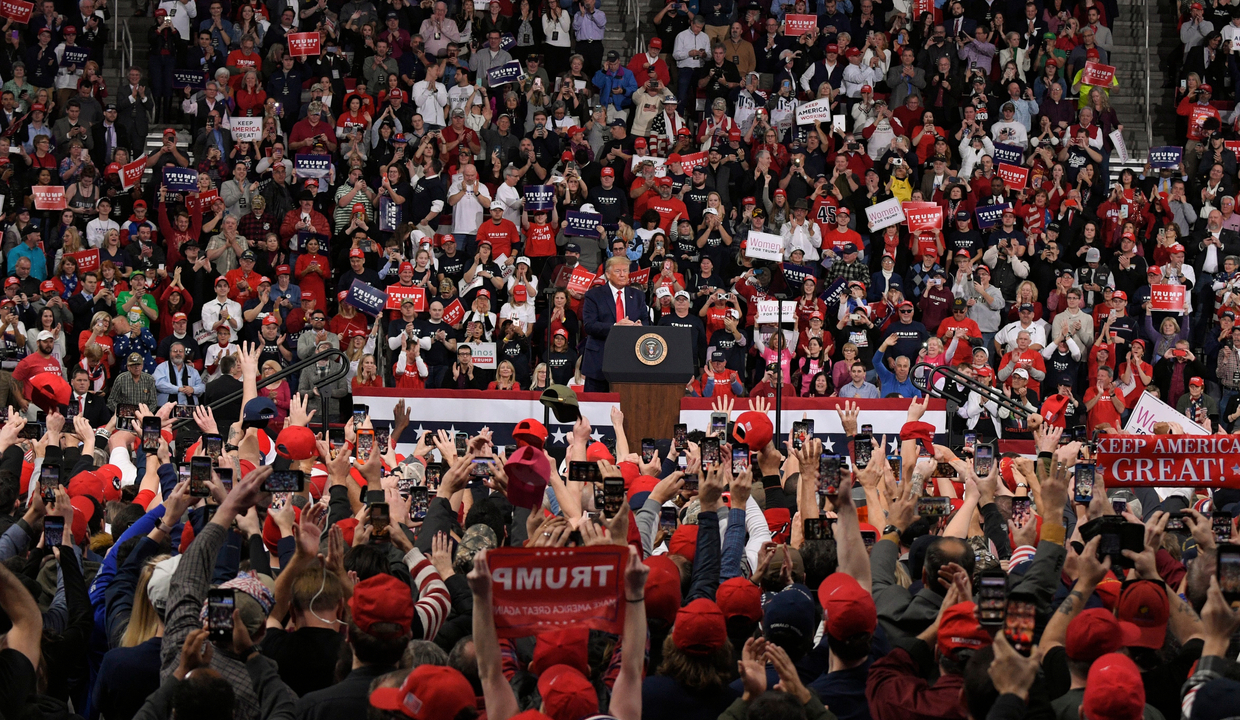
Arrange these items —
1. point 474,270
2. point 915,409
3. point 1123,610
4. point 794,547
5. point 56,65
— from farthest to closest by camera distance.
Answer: point 56,65
point 474,270
point 915,409
point 794,547
point 1123,610

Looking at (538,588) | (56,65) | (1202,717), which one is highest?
(56,65)

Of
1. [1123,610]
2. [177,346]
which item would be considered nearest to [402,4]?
[177,346]

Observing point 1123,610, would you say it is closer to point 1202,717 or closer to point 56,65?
point 1202,717

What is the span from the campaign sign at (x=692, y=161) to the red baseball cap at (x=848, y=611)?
539 inches

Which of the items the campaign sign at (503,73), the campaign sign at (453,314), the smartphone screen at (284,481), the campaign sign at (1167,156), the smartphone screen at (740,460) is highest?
the campaign sign at (503,73)

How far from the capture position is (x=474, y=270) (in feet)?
52.5

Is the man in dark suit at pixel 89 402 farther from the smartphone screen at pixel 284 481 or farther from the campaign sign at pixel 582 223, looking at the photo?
the smartphone screen at pixel 284 481

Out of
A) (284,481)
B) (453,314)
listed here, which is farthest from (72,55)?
(284,481)

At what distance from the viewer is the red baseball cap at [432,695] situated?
12.5 ft

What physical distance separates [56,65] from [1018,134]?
485 inches

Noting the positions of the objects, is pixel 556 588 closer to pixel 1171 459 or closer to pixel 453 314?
pixel 1171 459

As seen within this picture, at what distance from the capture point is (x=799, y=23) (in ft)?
65.6

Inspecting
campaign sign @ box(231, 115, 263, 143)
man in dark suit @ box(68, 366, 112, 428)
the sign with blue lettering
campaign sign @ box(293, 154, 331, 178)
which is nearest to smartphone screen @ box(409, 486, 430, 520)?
man in dark suit @ box(68, 366, 112, 428)

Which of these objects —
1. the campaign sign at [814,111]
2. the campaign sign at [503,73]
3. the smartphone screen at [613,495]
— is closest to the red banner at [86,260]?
the campaign sign at [503,73]
